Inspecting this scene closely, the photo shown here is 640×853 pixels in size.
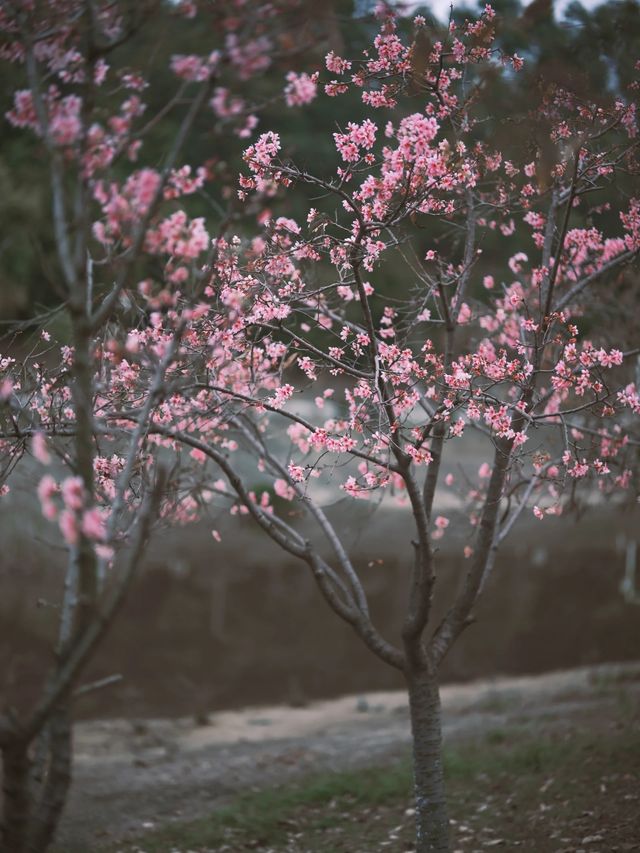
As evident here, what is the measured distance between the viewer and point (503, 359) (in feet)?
17.2

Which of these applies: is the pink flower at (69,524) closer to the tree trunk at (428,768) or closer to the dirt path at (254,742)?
the tree trunk at (428,768)

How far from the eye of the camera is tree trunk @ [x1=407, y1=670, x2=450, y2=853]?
513 cm

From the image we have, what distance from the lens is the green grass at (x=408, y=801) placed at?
6.27 m

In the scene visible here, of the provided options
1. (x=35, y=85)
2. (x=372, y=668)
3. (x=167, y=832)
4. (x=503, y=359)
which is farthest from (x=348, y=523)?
(x=35, y=85)

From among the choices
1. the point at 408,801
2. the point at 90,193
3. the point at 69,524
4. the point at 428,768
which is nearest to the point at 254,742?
the point at 408,801

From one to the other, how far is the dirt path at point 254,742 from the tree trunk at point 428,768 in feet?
8.60

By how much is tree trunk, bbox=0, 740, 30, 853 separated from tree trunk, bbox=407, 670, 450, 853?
261 centimetres

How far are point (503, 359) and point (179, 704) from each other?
8.87 meters

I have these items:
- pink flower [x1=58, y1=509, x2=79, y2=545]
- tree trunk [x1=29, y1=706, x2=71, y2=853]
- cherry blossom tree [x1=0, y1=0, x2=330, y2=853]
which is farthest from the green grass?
pink flower [x1=58, y1=509, x2=79, y2=545]

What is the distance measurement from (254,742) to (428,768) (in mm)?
5527

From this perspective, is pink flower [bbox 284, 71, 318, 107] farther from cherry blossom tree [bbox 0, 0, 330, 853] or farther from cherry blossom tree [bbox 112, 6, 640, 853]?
cherry blossom tree [bbox 112, 6, 640, 853]

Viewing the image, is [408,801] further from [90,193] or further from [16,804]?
[90,193]

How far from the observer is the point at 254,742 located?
33.8 ft

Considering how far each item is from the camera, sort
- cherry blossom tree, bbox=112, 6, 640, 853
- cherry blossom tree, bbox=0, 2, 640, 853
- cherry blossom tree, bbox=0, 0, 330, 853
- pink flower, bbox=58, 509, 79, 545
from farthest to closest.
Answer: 1. cherry blossom tree, bbox=112, 6, 640, 853
2. cherry blossom tree, bbox=0, 2, 640, 853
3. cherry blossom tree, bbox=0, 0, 330, 853
4. pink flower, bbox=58, 509, 79, 545
